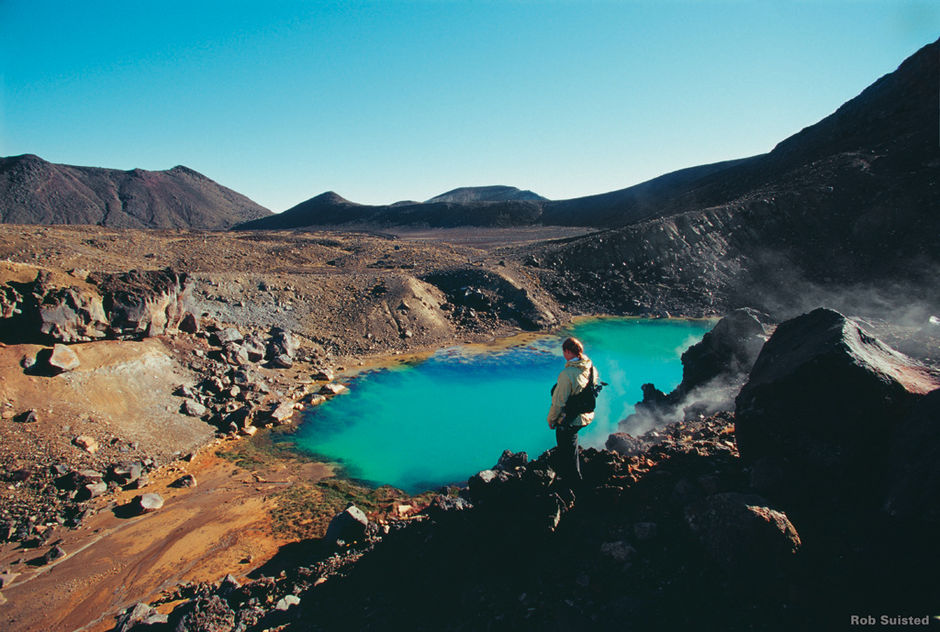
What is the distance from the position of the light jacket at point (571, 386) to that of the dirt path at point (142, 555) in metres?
5.95

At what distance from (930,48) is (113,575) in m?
57.0

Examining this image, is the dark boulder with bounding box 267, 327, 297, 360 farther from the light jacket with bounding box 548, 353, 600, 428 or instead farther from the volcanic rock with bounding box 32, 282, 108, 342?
the light jacket with bounding box 548, 353, 600, 428

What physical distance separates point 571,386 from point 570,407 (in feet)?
0.84

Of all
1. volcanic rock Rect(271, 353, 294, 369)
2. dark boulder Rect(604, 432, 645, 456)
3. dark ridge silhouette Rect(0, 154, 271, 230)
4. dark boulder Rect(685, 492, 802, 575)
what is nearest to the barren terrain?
volcanic rock Rect(271, 353, 294, 369)

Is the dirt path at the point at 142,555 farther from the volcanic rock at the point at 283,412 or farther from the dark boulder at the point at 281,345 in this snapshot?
the dark boulder at the point at 281,345

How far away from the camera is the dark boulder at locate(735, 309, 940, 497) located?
394 centimetres

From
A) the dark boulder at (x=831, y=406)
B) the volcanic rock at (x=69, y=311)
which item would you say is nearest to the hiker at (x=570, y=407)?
the dark boulder at (x=831, y=406)

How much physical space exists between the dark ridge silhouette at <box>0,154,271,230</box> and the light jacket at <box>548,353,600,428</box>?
104m

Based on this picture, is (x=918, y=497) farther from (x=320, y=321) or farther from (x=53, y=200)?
(x=53, y=200)

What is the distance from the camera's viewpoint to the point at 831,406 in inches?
165

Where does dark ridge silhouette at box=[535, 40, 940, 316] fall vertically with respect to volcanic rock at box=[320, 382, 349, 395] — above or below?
above

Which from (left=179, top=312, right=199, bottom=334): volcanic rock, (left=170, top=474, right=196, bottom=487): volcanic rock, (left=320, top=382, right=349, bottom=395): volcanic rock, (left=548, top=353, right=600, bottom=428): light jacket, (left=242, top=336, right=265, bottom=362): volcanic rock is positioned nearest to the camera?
(left=548, top=353, right=600, bottom=428): light jacket

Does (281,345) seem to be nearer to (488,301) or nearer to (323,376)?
(323,376)

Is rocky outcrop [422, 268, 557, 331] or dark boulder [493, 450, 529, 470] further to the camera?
rocky outcrop [422, 268, 557, 331]
